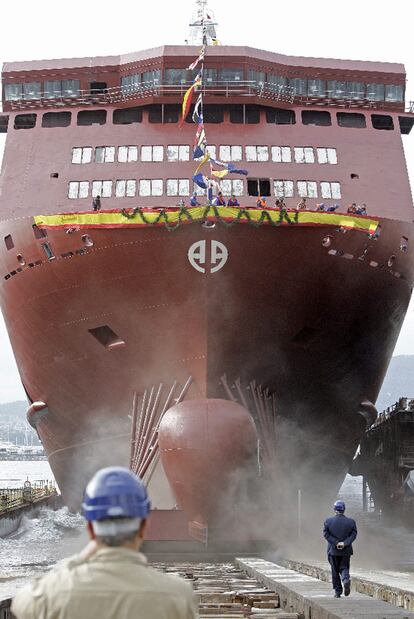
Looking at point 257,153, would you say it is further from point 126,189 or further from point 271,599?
point 271,599

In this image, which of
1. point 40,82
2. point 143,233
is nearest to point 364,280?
point 143,233

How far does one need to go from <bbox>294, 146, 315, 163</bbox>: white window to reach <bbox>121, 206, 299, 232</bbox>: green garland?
5.53 m

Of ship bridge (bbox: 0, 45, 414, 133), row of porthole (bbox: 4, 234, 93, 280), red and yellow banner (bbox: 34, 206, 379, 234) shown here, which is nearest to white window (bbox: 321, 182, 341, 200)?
ship bridge (bbox: 0, 45, 414, 133)

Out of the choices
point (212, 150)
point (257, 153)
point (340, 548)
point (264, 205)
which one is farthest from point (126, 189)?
point (340, 548)

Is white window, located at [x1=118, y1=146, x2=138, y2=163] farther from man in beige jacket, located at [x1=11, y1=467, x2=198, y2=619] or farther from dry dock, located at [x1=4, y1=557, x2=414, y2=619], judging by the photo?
man in beige jacket, located at [x1=11, y1=467, x2=198, y2=619]

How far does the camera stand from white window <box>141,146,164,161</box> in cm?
2491

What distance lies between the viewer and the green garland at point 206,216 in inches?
765

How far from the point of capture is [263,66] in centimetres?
2762

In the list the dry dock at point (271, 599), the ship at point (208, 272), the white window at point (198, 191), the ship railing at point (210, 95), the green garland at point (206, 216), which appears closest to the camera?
the dry dock at point (271, 599)

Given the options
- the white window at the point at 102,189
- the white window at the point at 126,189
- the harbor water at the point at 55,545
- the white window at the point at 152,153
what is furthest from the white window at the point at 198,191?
the harbor water at the point at 55,545

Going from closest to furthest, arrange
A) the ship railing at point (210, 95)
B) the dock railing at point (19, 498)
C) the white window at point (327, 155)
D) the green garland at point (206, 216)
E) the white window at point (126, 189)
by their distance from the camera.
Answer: the green garland at point (206, 216)
the white window at point (126, 189)
the white window at point (327, 155)
the ship railing at point (210, 95)
the dock railing at point (19, 498)

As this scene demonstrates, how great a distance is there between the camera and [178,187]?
24406 millimetres

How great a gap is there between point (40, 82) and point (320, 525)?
14.5 meters

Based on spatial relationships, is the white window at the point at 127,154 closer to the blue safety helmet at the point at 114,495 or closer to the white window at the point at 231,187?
the white window at the point at 231,187
